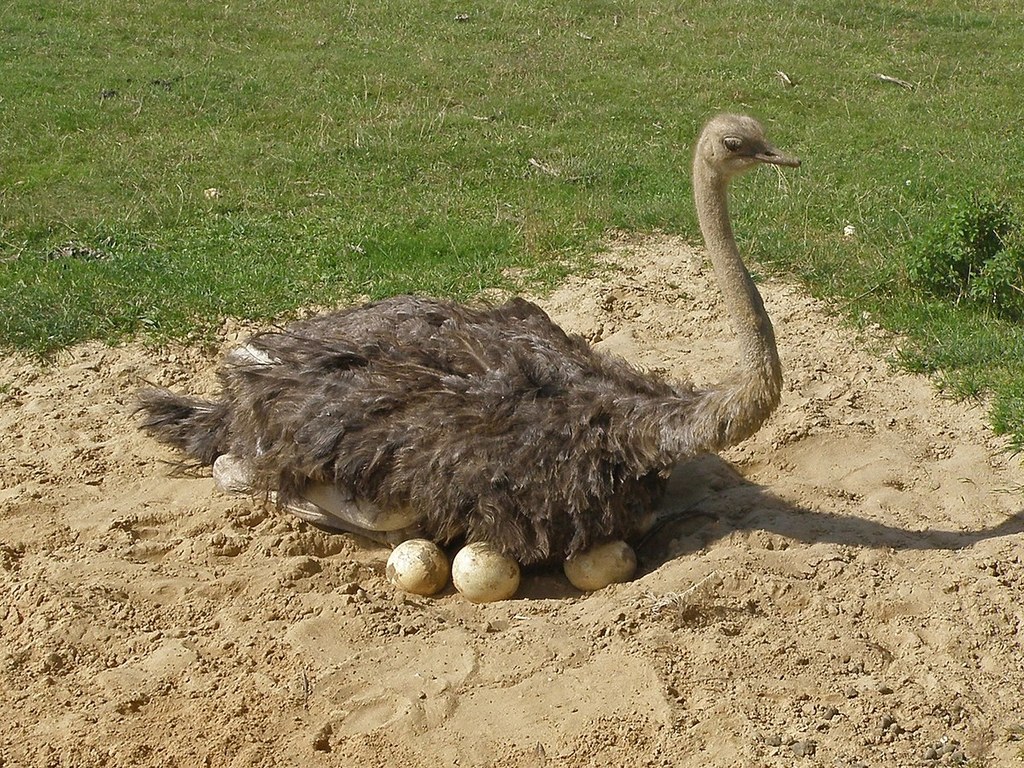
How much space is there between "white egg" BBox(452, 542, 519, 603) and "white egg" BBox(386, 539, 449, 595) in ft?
0.28

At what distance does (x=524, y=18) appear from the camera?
16.4 m

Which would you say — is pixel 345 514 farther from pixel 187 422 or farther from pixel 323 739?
pixel 323 739

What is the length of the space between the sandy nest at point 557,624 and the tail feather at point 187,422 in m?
0.15

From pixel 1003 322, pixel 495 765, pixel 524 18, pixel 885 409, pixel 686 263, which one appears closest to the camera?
pixel 495 765

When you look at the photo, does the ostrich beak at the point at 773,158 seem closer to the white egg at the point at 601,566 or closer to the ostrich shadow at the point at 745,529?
the ostrich shadow at the point at 745,529

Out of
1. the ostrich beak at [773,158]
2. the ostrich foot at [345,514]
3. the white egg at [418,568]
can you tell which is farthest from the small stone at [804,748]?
the ostrich beak at [773,158]

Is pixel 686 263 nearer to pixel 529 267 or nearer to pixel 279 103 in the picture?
pixel 529 267

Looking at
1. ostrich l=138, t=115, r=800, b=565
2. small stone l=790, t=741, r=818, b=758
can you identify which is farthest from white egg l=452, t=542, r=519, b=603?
small stone l=790, t=741, r=818, b=758

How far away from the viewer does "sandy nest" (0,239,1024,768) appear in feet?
14.5

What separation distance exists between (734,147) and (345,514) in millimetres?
2214

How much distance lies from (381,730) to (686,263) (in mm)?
4664

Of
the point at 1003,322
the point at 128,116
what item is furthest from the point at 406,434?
the point at 128,116

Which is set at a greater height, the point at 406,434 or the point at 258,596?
the point at 406,434

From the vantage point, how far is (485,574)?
17.4 ft
